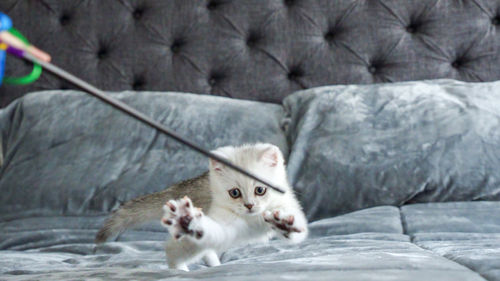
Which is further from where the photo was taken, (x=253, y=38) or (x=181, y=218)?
(x=253, y=38)

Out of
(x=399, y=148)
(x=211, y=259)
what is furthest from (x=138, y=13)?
(x=211, y=259)

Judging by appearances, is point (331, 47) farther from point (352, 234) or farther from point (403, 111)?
point (352, 234)

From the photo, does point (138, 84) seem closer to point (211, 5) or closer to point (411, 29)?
point (211, 5)

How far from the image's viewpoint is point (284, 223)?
80 cm

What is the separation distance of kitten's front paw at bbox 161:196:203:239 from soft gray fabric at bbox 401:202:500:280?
0.35 meters

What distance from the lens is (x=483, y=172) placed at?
3.89ft

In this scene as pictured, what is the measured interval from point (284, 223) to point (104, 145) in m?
0.76

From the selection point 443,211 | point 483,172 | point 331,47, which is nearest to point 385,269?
point 443,211

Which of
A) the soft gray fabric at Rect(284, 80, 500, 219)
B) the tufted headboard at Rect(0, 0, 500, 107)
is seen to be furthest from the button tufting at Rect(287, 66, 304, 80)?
the soft gray fabric at Rect(284, 80, 500, 219)

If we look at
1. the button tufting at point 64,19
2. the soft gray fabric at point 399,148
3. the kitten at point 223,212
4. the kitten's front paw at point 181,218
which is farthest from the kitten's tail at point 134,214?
the button tufting at point 64,19

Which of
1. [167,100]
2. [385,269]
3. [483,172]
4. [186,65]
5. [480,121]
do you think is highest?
[186,65]

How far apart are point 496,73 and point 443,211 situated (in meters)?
0.72

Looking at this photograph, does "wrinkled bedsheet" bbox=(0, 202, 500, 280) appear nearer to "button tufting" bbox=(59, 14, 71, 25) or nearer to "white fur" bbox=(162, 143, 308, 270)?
"white fur" bbox=(162, 143, 308, 270)

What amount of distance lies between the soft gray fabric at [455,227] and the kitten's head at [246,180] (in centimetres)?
28
